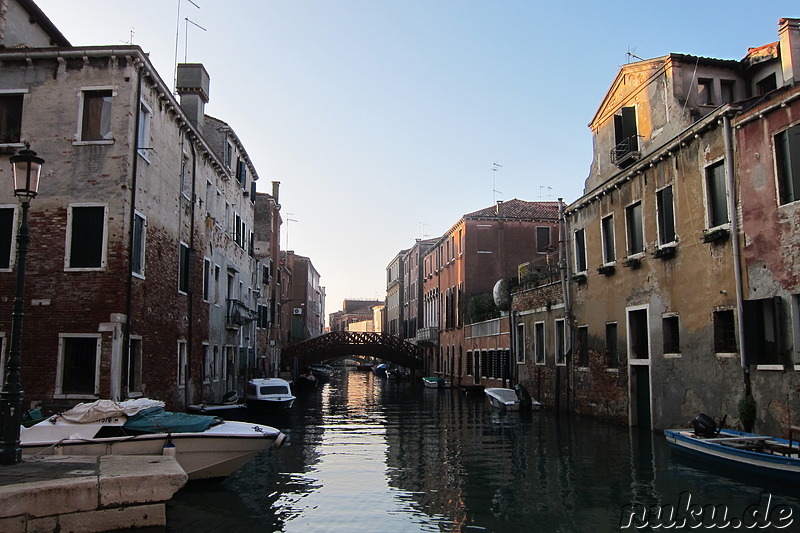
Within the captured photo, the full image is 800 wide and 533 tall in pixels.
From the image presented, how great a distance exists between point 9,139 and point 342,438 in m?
10.2

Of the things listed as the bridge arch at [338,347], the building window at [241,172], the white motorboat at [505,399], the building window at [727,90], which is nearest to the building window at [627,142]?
the building window at [727,90]

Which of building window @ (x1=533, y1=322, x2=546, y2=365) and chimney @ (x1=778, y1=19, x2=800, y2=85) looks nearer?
chimney @ (x1=778, y1=19, x2=800, y2=85)

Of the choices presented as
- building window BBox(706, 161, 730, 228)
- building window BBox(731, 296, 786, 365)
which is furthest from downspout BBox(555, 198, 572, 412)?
building window BBox(731, 296, 786, 365)

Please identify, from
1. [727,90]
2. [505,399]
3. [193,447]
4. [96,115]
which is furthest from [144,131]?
[505,399]

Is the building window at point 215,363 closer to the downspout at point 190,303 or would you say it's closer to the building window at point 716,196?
the downspout at point 190,303

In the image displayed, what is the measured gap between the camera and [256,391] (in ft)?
77.2

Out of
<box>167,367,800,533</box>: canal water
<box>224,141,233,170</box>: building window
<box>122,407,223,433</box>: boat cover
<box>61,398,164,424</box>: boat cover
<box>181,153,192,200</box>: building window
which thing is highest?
<box>224,141,233,170</box>: building window

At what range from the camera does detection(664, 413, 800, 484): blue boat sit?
934 cm

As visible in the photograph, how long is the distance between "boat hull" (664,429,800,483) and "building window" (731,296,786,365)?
1407 mm

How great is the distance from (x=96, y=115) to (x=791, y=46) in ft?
48.2

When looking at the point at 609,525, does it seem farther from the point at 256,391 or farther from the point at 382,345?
the point at 382,345

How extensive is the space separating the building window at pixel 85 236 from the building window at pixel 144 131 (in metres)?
1.66

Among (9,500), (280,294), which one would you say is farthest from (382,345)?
(9,500)

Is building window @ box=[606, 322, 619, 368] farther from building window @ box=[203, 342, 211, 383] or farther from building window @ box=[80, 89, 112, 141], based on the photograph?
building window @ box=[80, 89, 112, 141]
